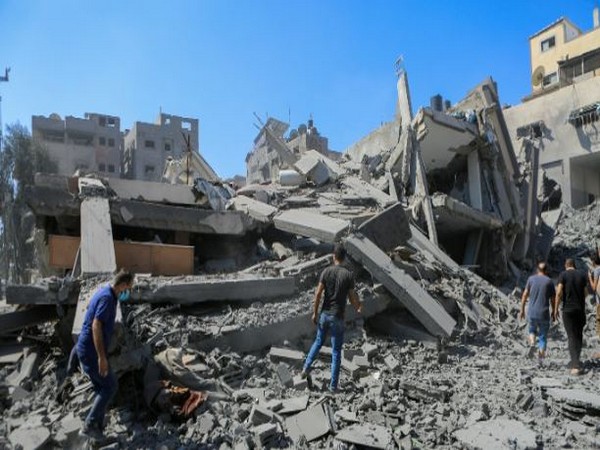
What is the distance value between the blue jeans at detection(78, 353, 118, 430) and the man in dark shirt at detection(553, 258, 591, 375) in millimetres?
5274

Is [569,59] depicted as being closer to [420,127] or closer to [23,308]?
[420,127]

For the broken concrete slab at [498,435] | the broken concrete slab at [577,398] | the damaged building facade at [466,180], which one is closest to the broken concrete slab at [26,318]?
the broken concrete slab at [498,435]

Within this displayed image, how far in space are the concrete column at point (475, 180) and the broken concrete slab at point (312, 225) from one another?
6761mm

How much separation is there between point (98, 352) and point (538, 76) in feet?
119

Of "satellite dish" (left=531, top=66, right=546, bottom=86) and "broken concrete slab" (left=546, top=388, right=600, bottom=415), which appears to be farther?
"satellite dish" (left=531, top=66, right=546, bottom=86)

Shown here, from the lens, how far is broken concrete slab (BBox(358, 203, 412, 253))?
775 cm

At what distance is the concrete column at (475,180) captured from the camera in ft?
42.1

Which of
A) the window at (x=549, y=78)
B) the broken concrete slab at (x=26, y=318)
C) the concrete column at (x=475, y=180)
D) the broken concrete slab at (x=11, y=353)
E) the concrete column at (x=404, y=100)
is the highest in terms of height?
the window at (x=549, y=78)

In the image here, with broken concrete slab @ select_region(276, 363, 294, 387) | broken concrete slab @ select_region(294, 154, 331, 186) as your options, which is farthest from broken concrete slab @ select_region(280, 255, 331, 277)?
broken concrete slab @ select_region(294, 154, 331, 186)

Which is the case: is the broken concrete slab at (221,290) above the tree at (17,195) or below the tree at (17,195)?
below

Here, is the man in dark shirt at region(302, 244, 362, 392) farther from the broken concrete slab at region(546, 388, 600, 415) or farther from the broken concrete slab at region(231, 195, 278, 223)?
the broken concrete slab at region(231, 195, 278, 223)

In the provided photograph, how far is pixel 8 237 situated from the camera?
87.4ft

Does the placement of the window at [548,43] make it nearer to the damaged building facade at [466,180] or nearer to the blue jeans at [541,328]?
the damaged building facade at [466,180]

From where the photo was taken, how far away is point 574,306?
5668mm
